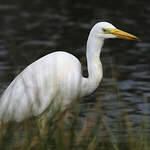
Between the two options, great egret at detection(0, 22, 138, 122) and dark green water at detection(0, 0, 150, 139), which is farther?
dark green water at detection(0, 0, 150, 139)

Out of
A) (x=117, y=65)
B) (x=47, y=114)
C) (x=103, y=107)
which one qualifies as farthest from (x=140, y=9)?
(x=47, y=114)

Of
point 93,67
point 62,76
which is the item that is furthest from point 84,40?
point 62,76

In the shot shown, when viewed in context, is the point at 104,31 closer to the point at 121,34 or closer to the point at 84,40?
the point at 121,34

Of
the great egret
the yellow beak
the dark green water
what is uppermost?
the yellow beak

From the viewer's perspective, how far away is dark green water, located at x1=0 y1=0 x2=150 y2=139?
8.91 meters

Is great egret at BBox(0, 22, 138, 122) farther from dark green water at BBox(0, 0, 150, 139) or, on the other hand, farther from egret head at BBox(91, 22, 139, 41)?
dark green water at BBox(0, 0, 150, 139)

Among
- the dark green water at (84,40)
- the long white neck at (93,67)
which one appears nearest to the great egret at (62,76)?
the long white neck at (93,67)

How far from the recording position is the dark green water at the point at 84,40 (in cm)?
891

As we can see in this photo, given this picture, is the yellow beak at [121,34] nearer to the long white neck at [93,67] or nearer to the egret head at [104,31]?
the egret head at [104,31]

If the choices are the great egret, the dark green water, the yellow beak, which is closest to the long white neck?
the great egret

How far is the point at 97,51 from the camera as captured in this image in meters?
6.82

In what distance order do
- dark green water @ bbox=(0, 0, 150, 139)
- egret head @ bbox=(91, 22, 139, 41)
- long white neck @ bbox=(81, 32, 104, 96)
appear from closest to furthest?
egret head @ bbox=(91, 22, 139, 41) < long white neck @ bbox=(81, 32, 104, 96) < dark green water @ bbox=(0, 0, 150, 139)

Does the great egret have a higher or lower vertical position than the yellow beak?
lower

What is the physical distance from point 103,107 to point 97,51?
5.16 ft
